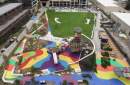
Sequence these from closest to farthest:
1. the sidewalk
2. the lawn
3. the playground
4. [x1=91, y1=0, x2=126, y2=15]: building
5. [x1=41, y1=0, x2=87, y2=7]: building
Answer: the playground < the sidewalk < the lawn < [x1=91, y1=0, x2=126, y2=15]: building < [x1=41, y1=0, x2=87, y2=7]: building

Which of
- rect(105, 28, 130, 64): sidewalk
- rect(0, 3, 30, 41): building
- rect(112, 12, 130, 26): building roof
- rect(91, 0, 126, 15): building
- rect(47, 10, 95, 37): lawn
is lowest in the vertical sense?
rect(105, 28, 130, 64): sidewalk

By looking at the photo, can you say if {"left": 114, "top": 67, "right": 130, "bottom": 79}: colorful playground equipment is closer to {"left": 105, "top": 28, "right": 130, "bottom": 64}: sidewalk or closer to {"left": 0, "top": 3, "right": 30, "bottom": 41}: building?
{"left": 105, "top": 28, "right": 130, "bottom": 64}: sidewalk

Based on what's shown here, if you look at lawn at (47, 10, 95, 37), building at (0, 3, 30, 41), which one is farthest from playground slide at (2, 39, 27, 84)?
lawn at (47, 10, 95, 37)

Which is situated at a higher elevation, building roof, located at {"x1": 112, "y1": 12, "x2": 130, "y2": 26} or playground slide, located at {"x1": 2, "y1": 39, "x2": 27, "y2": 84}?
building roof, located at {"x1": 112, "y1": 12, "x2": 130, "y2": 26}

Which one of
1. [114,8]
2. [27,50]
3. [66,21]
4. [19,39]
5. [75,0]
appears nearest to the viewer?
[27,50]

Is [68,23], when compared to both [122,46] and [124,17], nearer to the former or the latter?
[124,17]

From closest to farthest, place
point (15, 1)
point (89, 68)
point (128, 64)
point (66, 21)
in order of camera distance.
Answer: point (89, 68) → point (128, 64) → point (66, 21) → point (15, 1)

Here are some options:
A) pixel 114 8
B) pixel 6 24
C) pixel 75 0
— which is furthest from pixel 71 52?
pixel 75 0

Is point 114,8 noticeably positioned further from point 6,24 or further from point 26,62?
point 26,62

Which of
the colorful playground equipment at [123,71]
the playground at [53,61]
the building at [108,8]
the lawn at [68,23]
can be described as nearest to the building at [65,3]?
the building at [108,8]

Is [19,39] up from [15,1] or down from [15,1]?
down
